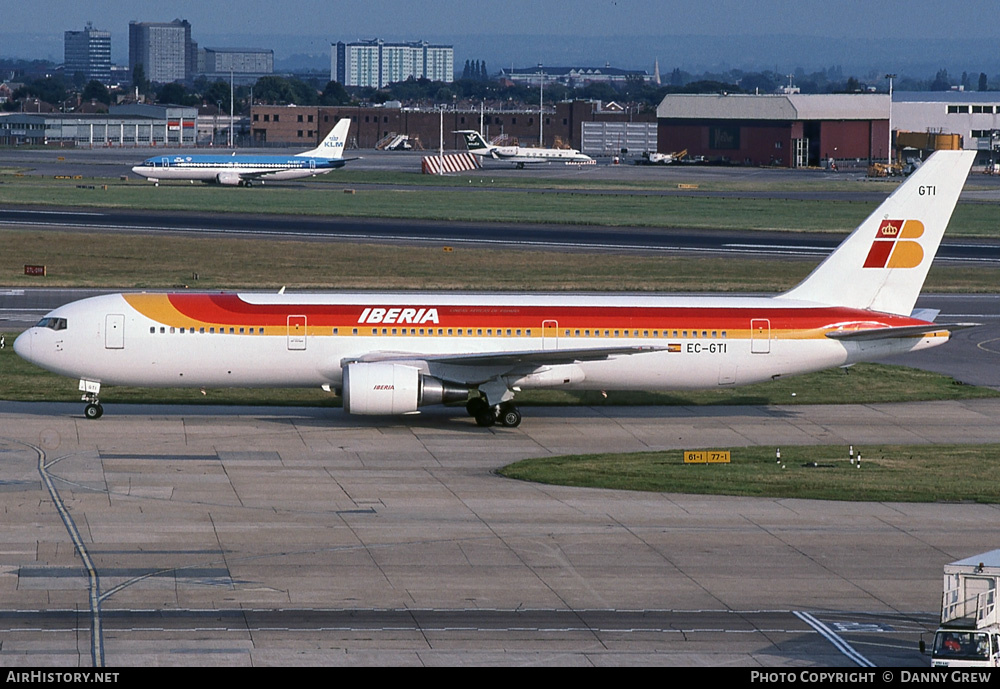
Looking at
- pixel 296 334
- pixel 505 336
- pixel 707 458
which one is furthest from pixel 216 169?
pixel 707 458

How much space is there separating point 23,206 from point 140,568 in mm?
92919

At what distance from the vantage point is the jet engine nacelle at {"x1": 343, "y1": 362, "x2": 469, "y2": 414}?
3931 cm

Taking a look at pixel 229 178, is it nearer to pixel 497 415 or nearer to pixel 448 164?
pixel 448 164

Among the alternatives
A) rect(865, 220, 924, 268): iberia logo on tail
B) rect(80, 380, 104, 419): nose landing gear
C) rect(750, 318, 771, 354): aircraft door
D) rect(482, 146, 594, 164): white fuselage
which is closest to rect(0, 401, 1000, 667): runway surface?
rect(80, 380, 104, 419): nose landing gear

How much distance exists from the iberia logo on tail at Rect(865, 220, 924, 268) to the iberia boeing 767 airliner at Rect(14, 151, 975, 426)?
0.05 m

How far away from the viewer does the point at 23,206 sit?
11169 cm

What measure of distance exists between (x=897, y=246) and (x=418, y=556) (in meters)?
23.0

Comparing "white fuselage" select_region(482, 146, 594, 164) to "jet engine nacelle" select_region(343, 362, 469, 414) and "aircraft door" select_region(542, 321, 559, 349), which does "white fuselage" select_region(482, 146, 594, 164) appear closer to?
"aircraft door" select_region(542, 321, 559, 349)

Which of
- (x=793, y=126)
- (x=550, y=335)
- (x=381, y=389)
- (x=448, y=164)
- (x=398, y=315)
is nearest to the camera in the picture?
(x=381, y=389)

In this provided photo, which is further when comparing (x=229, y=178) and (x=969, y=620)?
(x=229, y=178)

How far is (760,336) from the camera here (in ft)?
139

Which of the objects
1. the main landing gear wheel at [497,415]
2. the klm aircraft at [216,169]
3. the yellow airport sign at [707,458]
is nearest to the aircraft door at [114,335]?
the main landing gear wheel at [497,415]

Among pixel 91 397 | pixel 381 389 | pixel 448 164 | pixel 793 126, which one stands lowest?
pixel 91 397

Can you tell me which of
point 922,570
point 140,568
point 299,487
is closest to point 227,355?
point 299,487
